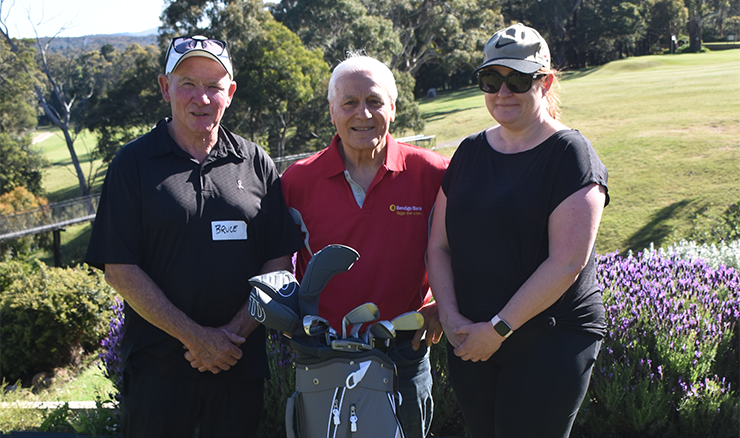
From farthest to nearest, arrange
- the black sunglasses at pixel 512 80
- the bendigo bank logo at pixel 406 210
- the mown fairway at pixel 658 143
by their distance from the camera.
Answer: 1. the mown fairway at pixel 658 143
2. the bendigo bank logo at pixel 406 210
3. the black sunglasses at pixel 512 80

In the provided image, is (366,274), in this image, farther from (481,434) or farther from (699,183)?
(699,183)

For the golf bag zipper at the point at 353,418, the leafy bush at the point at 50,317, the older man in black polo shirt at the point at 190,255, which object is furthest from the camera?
the leafy bush at the point at 50,317

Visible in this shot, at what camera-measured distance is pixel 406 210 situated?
2.88 m

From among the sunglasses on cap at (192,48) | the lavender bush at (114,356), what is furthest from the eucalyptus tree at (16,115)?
→ the sunglasses on cap at (192,48)

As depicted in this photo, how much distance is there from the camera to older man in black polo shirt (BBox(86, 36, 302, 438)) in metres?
2.62

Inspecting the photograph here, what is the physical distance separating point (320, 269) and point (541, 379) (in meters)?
1.02

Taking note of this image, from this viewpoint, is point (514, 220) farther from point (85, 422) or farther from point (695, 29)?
point (695, 29)

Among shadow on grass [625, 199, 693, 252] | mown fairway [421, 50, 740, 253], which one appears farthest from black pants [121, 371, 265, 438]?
shadow on grass [625, 199, 693, 252]

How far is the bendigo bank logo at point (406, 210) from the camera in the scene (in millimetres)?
2867

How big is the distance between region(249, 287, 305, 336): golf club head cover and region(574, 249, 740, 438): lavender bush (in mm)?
2536

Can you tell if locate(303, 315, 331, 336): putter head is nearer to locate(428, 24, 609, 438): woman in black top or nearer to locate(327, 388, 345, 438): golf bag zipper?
locate(327, 388, 345, 438): golf bag zipper

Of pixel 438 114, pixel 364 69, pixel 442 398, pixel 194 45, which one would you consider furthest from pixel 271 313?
pixel 438 114

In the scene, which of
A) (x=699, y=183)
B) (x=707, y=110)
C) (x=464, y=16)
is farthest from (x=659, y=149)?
(x=464, y=16)

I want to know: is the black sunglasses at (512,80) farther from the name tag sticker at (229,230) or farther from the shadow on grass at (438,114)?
the shadow on grass at (438,114)
